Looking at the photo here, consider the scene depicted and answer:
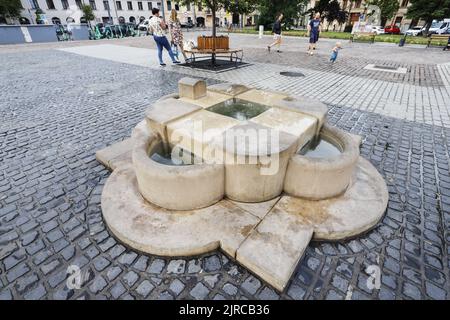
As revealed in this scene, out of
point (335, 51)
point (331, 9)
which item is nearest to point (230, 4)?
point (335, 51)

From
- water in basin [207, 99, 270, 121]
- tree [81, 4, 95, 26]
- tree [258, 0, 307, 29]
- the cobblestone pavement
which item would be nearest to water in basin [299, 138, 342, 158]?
the cobblestone pavement

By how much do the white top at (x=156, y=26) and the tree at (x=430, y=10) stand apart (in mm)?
38149

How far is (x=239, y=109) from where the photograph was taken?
423 cm

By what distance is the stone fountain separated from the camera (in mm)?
2389

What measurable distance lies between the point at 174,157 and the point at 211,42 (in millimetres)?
8425

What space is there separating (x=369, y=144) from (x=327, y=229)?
2761 mm

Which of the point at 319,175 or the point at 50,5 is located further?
the point at 50,5

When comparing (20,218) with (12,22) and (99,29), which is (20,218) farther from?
(12,22)

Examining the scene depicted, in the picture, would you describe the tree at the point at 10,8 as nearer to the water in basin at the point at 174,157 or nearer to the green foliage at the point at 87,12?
the green foliage at the point at 87,12

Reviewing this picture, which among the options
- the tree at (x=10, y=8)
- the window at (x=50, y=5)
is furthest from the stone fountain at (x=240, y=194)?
the window at (x=50, y=5)

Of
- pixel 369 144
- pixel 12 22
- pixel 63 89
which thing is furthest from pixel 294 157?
pixel 12 22

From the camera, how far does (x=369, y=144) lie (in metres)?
4.52

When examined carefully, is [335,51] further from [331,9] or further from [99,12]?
[99,12]

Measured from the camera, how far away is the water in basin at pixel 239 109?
13.1ft
